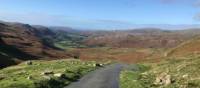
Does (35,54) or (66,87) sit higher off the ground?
(66,87)

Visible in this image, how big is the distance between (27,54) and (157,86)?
11635cm

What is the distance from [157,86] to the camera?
49.0 metres

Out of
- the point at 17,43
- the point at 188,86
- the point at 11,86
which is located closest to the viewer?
the point at 11,86

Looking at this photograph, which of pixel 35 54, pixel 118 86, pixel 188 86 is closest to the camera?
pixel 188 86

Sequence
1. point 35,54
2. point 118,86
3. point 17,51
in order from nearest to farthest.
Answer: point 118,86 → point 17,51 → point 35,54

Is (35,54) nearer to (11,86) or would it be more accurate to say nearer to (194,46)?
(194,46)

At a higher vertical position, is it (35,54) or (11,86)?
(11,86)

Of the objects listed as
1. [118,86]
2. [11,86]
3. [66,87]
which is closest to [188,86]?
[118,86]

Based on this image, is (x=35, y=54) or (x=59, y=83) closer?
(x=59, y=83)

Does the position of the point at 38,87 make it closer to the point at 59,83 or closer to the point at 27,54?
the point at 59,83

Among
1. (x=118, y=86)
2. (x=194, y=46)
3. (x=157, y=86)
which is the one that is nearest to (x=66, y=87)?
(x=118, y=86)

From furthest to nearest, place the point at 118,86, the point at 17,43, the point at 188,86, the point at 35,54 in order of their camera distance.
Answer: the point at 17,43 → the point at 35,54 → the point at 118,86 → the point at 188,86

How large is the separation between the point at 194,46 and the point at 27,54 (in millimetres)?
63591

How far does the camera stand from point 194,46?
146 metres
